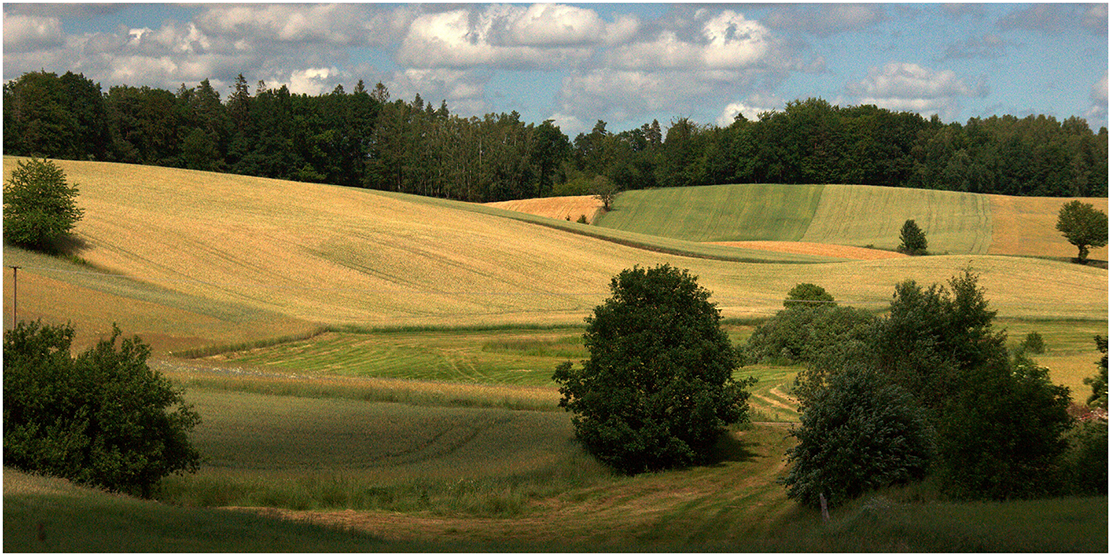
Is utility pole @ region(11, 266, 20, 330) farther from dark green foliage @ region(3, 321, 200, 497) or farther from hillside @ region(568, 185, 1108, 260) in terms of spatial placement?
hillside @ region(568, 185, 1108, 260)

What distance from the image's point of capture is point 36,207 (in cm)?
5281

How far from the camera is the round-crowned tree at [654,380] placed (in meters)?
26.5

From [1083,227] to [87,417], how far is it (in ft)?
290

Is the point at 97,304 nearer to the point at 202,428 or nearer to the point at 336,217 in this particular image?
the point at 202,428

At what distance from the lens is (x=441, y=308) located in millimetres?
55094

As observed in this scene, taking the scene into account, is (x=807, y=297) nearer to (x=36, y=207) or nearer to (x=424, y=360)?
(x=424, y=360)

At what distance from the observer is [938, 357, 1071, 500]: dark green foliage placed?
19188 millimetres

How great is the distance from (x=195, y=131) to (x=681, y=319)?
4482 inches

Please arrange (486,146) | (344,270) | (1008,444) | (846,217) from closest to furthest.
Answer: (1008,444), (344,270), (846,217), (486,146)

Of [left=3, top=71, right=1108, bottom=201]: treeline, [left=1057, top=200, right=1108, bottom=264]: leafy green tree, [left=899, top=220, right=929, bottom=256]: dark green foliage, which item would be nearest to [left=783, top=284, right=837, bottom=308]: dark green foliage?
[left=899, top=220, right=929, bottom=256]: dark green foliage

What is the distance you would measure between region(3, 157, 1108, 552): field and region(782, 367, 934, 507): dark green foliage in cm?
111

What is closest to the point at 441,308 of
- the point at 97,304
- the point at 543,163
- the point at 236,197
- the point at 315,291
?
the point at 315,291

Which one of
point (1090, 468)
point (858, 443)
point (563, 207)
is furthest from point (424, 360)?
point (563, 207)

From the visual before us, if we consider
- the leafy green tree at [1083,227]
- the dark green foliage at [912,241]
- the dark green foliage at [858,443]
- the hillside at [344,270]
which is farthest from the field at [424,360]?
the leafy green tree at [1083,227]
